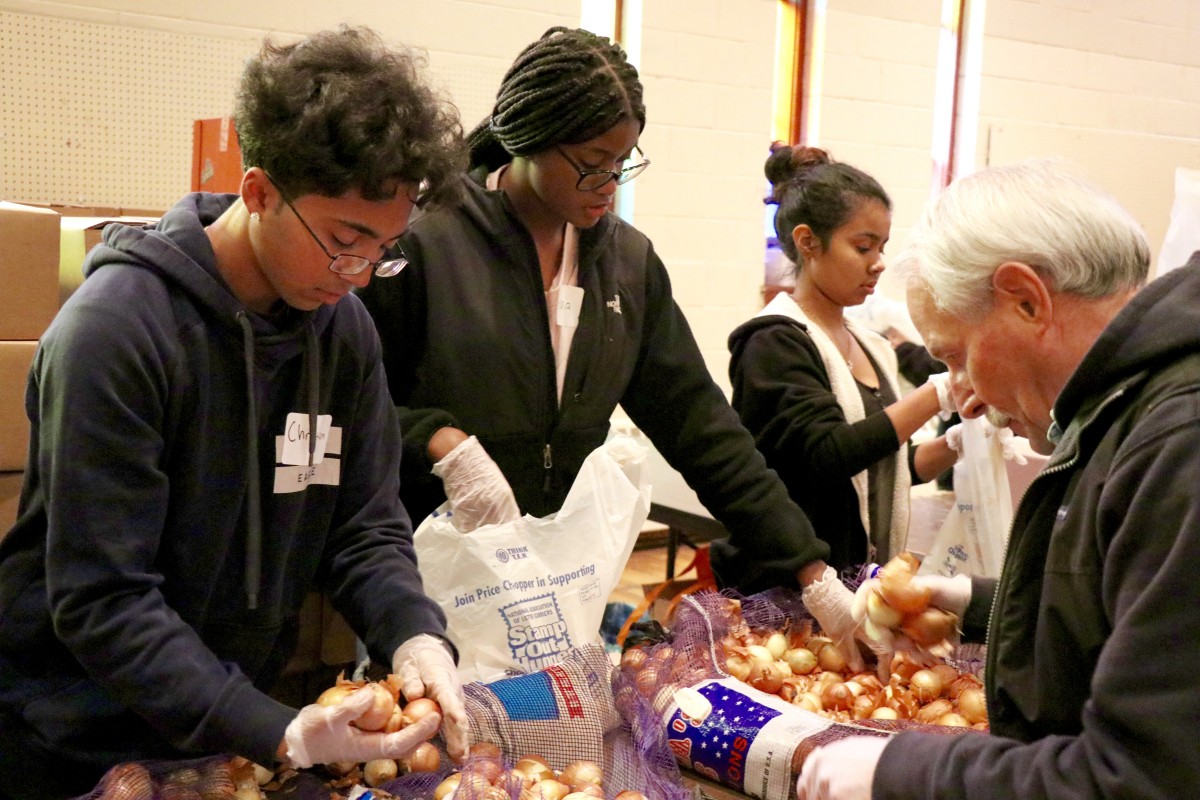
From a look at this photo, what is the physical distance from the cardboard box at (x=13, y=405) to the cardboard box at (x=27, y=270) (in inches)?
0.8

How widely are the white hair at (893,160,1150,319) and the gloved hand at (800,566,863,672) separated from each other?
724mm

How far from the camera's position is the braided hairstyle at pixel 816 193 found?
2.19m

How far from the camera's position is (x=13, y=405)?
1.46 m

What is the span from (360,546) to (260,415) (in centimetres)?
24

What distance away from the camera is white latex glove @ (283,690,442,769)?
1.09 meters

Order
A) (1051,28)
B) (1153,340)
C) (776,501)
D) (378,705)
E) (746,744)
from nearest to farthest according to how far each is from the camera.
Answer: (1153,340), (378,705), (746,744), (776,501), (1051,28)

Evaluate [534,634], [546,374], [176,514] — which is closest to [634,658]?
[534,634]

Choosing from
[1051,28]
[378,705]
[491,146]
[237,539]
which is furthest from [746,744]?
[1051,28]

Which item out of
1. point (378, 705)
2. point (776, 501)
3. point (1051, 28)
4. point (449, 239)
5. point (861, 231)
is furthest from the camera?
point (1051, 28)

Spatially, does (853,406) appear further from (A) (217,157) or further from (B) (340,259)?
(A) (217,157)

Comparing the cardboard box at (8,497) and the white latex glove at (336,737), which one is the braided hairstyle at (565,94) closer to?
the cardboard box at (8,497)

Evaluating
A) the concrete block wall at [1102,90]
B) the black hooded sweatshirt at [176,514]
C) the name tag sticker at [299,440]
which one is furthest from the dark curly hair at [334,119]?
the concrete block wall at [1102,90]

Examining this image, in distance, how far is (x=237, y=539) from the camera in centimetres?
122

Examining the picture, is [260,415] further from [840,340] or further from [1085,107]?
[1085,107]
